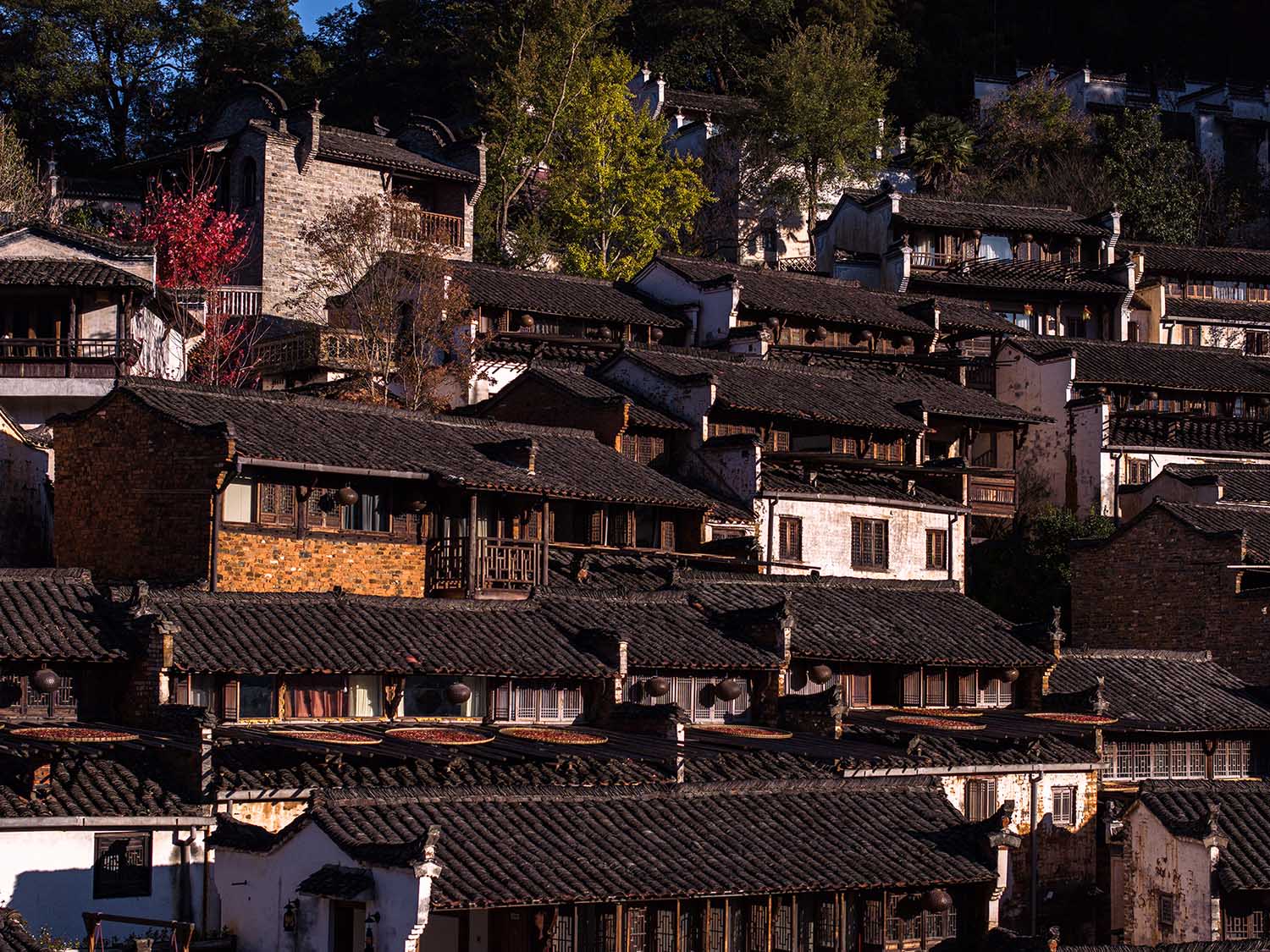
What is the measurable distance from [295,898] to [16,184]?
145 ft

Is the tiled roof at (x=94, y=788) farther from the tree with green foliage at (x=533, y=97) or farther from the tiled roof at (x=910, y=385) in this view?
the tree with green foliage at (x=533, y=97)

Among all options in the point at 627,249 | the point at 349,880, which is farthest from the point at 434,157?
the point at 349,880

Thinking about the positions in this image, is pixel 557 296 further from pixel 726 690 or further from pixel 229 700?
pixel 229 700

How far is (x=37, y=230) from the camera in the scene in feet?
179

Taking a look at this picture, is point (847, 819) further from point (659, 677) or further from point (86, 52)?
point (86, 52)

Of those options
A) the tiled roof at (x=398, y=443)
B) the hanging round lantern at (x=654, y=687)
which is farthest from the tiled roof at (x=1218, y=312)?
the hanging round lantern at (x=654, y=687)

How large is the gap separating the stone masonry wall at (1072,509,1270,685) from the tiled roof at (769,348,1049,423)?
7.37m

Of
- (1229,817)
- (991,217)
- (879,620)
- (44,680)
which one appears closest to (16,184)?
(879,620)

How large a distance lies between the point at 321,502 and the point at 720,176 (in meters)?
42.2

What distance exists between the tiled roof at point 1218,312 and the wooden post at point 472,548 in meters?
42.7

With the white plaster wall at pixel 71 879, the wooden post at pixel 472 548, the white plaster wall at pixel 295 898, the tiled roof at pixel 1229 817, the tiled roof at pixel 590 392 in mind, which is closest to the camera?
the white plaster wall at pixel 295 898

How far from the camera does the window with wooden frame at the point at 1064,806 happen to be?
44.1 meters

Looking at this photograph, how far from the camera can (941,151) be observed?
298 feet

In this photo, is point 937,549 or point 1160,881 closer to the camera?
point 1160,881
